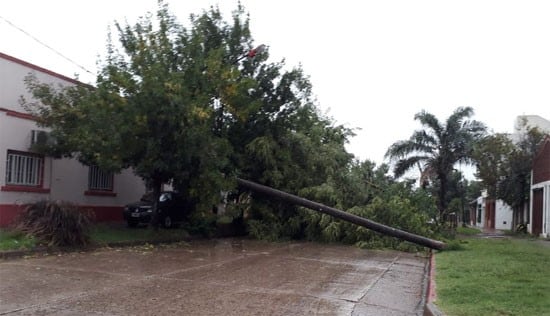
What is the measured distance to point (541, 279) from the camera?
35.1ft

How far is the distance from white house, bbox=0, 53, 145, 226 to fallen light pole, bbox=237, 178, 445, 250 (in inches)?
237

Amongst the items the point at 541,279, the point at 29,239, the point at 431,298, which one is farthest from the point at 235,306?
the point at 29,239

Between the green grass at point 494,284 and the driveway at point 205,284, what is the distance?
0.62 meters

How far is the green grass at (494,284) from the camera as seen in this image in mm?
7934

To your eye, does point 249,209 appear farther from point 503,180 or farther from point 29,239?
point 503,180

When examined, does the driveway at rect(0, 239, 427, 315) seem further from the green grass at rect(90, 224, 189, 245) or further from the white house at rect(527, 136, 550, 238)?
the white house at rect(527, 136, 550, 238)

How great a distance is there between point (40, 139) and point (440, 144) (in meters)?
25.9

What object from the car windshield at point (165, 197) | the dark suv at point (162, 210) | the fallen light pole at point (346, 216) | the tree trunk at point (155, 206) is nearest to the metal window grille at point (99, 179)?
the dark suv at point (162, 210)

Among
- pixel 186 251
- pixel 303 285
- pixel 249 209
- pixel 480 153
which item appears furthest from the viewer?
pixel 480 153

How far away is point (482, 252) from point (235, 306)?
1142 cm

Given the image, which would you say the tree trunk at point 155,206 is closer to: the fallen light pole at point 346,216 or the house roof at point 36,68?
the fallen light pole at point 346,216

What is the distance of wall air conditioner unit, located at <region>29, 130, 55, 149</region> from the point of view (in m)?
17.5

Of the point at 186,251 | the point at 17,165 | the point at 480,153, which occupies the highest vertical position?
the point at 480,153

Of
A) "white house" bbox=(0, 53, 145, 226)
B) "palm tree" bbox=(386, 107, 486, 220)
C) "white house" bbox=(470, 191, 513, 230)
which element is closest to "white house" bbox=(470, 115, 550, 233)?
"white house" bbox=(470, 191, 513, 230)
